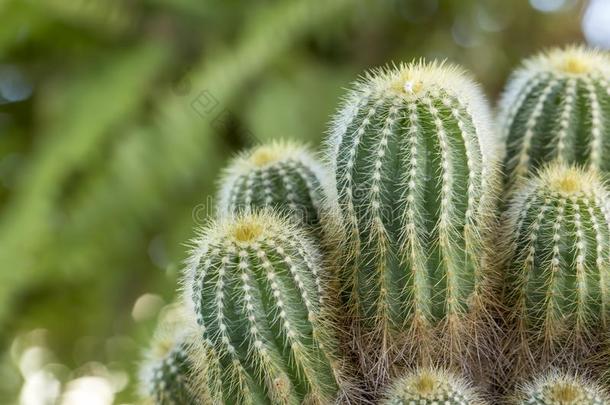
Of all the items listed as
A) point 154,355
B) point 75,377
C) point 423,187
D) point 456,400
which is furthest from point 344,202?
point 75,377

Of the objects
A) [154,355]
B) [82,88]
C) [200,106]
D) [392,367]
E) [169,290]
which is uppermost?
[82,88]

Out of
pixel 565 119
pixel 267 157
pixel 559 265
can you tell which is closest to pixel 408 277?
pixel 559 265

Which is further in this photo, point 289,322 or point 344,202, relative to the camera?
point 344,202

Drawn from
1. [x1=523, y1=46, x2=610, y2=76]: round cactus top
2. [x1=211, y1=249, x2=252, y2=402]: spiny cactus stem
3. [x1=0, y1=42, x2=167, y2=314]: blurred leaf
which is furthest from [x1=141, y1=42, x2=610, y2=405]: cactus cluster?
[x1=0, y1=42, x2=167, y2=314]: blurred leaf

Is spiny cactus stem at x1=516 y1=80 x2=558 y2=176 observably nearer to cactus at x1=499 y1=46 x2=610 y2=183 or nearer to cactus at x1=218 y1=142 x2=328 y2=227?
cactus at x1=499 y1=46 x2=610 y2=183

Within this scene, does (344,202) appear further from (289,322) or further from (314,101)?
(314,101)

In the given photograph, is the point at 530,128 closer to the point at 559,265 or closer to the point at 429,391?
the point at 559,265
